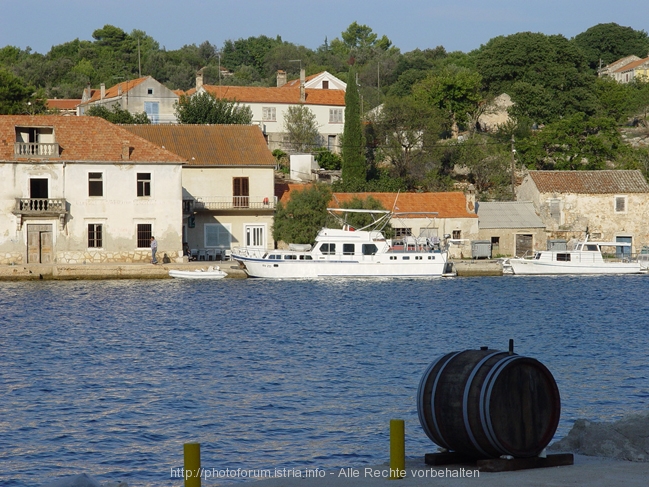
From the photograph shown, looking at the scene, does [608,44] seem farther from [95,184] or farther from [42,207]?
[42,207]

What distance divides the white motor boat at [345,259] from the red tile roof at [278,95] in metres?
26.4

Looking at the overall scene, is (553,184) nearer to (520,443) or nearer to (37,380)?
(37,380)

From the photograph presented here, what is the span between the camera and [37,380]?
21.5 meters

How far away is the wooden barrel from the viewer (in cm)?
982

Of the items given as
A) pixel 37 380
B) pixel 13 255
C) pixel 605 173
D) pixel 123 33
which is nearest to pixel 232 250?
pixel 13 255

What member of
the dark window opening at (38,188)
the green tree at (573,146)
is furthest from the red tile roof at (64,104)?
the dark window opening at (38,188)

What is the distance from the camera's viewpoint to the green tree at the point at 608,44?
117m

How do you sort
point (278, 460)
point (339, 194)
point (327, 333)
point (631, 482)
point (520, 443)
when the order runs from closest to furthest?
point (631, 482)
point (520, 443)
point (278, 460)
point (327, 333)
point (339, 194)

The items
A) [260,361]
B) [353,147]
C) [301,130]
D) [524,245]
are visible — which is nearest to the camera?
[260,361]

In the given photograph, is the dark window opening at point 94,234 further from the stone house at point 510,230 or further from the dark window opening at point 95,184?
the stone house at point 510,230

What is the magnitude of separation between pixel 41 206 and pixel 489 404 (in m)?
36.7

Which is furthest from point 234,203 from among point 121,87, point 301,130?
point 121,87

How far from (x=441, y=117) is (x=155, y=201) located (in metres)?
27.4

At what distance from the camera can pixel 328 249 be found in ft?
151
